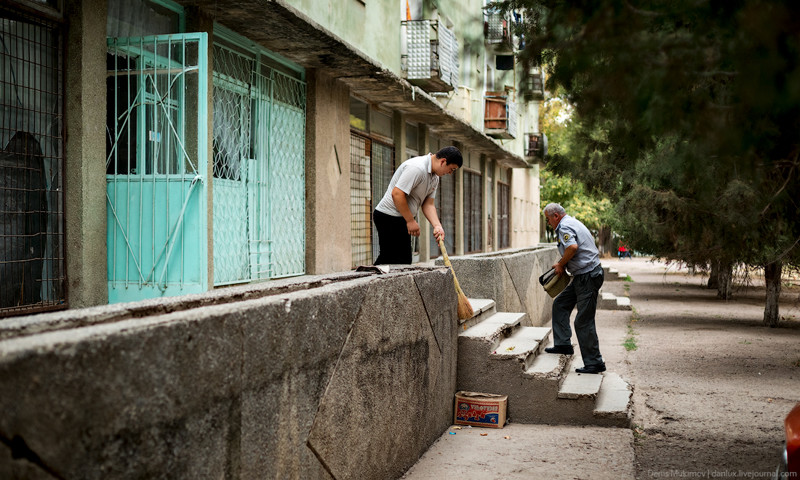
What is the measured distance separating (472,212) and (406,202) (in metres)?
17.5

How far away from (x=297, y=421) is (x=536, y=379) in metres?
4.02

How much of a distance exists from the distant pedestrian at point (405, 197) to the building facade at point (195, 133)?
88 cm

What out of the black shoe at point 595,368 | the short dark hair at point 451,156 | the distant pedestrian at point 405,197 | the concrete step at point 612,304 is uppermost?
the short dark hair at point 451,156

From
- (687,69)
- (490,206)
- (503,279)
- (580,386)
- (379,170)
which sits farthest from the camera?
(490,206)

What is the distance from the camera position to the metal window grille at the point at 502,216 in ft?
97.5

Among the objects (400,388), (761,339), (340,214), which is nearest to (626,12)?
(400,388)

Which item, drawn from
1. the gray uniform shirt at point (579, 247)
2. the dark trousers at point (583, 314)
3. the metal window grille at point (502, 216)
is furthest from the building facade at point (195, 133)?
the metal window grille at point (502, 216)

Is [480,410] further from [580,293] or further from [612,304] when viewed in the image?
[612,304]

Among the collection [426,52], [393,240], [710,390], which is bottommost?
[710,390]

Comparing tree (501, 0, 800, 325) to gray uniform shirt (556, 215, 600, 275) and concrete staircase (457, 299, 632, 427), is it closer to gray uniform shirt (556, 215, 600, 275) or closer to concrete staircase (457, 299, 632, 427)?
concrete staircase (457, 299, 632, 427)

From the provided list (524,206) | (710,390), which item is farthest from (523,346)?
(524,206)

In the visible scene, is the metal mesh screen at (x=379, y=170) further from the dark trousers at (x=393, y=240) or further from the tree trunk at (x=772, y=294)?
the dark trousers at (x=393, y=240)

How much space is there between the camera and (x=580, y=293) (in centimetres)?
880

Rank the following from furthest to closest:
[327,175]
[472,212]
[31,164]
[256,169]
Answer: [472,212] → [327,175] → [256,169] → [31,164]
